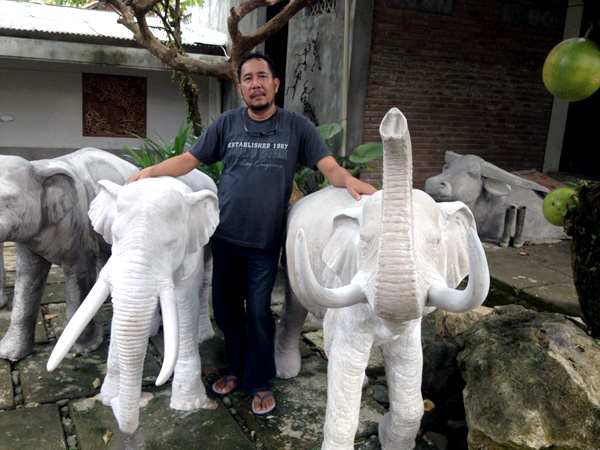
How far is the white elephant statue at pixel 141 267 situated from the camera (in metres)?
2.59

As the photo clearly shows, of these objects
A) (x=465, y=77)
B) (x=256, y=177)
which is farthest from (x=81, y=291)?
(x=465, y=77)

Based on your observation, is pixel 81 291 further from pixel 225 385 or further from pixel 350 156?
pixel 350 156

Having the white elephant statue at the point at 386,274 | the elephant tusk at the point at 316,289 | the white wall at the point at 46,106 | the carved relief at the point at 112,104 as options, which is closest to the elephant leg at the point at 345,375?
the white elephant statue at the point at 386,274

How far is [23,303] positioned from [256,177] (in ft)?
6.47

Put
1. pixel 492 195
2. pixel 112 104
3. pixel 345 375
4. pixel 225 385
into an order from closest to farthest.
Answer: pixel 345 375 → pixel 225 385 → pixel 492 195 → pixel 112 104

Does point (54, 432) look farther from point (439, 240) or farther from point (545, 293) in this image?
point (545, 293)

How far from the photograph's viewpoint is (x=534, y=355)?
274 centimetres

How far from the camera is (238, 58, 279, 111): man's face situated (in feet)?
10.3

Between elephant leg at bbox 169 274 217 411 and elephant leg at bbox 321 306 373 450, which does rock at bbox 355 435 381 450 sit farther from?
elephant leg at bbox 169 274 217 411

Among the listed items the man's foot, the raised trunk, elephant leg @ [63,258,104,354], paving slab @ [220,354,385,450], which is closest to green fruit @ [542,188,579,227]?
the raised trunk

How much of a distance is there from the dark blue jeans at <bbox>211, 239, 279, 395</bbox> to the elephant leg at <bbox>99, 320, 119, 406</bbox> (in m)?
0.66

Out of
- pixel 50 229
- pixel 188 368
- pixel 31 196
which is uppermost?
pixel 31 196

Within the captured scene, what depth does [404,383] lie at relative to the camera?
Result: 268 centimetres

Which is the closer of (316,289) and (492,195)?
(316,289)
